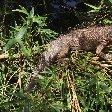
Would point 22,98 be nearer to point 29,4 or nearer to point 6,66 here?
point 6,66

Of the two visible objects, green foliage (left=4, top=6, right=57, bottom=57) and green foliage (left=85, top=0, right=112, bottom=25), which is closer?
green foliage (left=4, top=6, right=57, bottom=57)

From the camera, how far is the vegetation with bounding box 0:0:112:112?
2.64 meters

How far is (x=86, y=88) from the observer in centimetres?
284

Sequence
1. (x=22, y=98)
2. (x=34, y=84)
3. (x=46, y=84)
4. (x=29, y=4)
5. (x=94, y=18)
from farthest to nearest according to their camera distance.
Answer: (x=29, y=4) → (x=94, y=18) → (x=34, y=84) → (x=46, y=84) → (x=22, y=98)

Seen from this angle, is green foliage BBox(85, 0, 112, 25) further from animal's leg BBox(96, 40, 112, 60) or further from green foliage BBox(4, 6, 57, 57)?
green foliage BBox(4, 6, 57, 57)

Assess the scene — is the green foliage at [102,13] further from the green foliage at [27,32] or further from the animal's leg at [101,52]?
the green foliage at [27,32]

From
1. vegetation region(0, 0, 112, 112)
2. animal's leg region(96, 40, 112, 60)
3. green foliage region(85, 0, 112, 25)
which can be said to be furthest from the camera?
green foliage region(85, 0, 112, 25)

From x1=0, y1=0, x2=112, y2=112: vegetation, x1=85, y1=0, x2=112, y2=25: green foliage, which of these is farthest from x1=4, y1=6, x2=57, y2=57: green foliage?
x1=85, y1=0, x2=112, y2=25: green foliage

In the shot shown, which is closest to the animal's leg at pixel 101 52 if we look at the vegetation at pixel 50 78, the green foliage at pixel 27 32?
the vegetation at pixel 50 78

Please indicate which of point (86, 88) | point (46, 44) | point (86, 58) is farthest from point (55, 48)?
point (86, 88)

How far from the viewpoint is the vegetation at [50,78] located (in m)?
2.64

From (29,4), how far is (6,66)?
36.2 inches

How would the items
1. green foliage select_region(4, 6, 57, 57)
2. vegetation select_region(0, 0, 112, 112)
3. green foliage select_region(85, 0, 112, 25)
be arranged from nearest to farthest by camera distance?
1. vegetation select_region(0, 0, 112, 112)
2. green foliage select_region(4, 6, 57, 57)
3. green foliage select_region(85, 0, 112, 25)

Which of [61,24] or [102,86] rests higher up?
[61,24]
